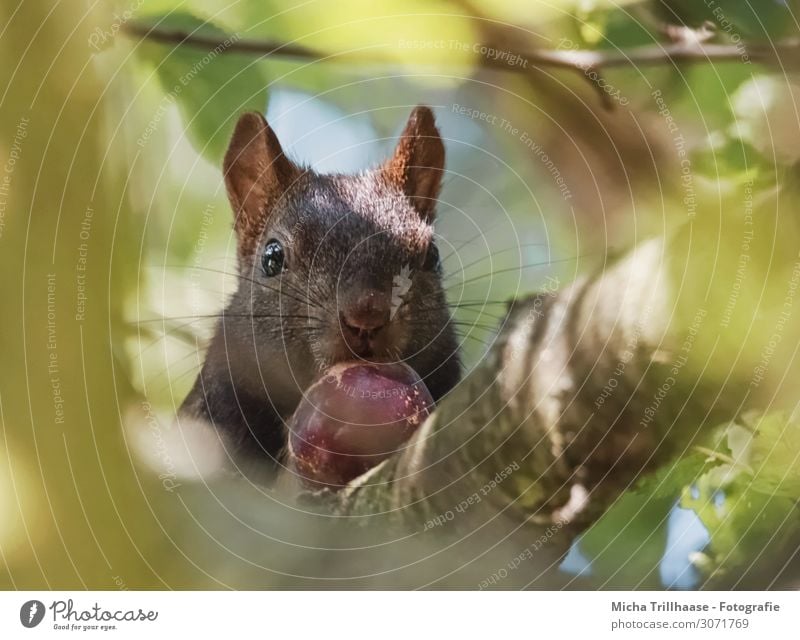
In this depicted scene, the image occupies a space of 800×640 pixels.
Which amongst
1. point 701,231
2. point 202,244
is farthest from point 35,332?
point 701,231

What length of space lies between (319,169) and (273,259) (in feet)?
0.35

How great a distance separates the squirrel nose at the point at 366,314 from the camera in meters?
0.77

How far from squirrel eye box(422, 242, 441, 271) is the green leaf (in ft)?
0.76

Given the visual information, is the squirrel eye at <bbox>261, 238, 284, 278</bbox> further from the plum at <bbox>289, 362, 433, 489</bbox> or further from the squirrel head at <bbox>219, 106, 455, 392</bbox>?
the plum at <bbox>289, 362, 433, 489</bbox>

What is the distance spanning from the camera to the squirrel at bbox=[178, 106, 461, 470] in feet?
2.56

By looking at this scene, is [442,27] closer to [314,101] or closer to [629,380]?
[314,101]

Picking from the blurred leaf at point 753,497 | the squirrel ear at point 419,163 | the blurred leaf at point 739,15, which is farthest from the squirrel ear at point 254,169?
the blurred leaf at point 753,497

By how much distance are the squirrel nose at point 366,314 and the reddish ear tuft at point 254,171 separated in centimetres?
14

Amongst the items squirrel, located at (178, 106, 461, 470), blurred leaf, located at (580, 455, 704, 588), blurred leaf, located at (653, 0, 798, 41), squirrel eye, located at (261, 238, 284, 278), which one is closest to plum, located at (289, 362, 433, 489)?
squirrel, located at (178, 106, 461, 470)

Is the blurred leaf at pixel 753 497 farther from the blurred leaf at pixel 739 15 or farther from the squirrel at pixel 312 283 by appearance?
the blurred leaf at pixel 739 15
